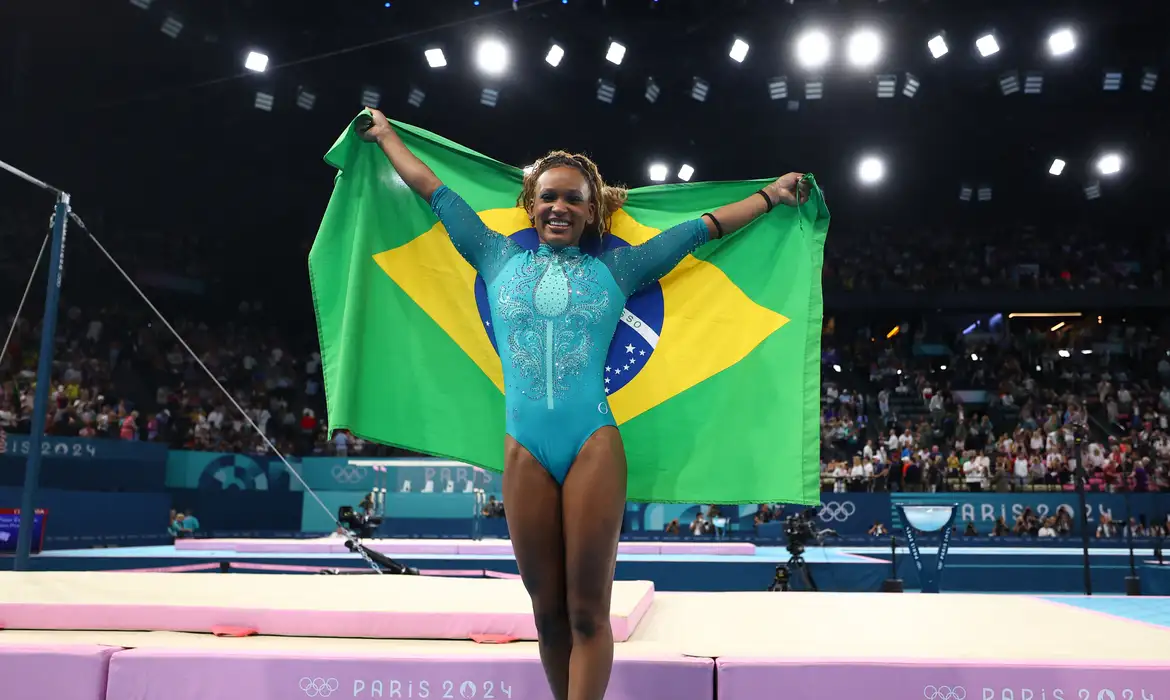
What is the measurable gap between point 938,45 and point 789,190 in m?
10.2

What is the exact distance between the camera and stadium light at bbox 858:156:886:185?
1563 centimetres

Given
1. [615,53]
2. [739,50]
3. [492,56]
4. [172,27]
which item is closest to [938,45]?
[739,50]

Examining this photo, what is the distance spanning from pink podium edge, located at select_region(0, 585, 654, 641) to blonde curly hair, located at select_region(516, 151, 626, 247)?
139cm

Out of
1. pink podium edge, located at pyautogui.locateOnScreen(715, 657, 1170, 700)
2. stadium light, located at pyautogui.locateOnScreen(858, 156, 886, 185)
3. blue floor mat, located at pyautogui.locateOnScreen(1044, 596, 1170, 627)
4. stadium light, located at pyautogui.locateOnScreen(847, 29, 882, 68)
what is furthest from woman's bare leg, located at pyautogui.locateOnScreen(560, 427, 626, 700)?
stadium light, located at pyautogui.locateOnScreen(858, 156, 886, 185)

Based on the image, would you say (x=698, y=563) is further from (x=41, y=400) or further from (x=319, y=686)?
(x=319, y=686)

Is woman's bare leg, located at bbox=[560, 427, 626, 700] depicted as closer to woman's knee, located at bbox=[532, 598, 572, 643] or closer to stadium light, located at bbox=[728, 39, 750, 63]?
woman's knee, located at bbox=[532, 598, 572, 643]

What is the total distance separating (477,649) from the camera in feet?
9.27

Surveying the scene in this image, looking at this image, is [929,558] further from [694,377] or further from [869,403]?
[869,403]

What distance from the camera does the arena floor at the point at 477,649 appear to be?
8.50 feet

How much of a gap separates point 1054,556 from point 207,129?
47.2 ft

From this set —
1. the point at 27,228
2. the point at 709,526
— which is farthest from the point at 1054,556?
the point at 27,228

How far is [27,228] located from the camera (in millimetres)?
15469

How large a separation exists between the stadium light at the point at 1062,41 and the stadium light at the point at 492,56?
782 cm

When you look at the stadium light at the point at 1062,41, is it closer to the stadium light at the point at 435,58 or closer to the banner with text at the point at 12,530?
the stadium light at the point at 435,58
